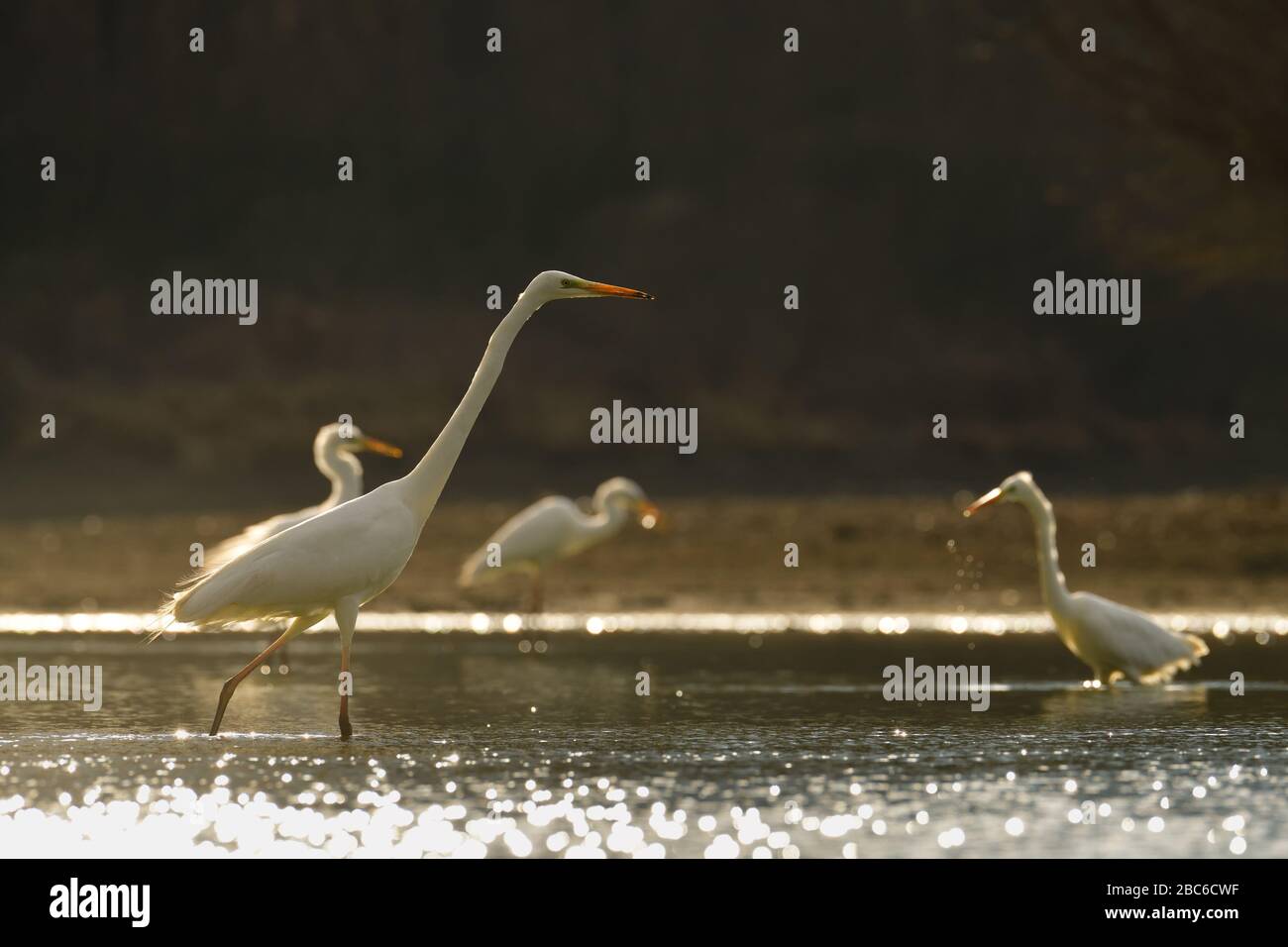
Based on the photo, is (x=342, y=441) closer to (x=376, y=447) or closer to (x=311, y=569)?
(x=376, y=447)

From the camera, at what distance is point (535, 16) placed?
49.3 metres

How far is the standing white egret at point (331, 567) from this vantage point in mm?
10055

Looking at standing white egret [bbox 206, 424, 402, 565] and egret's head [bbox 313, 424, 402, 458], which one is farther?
egret's head [bbox 313, 424, 402, 458]

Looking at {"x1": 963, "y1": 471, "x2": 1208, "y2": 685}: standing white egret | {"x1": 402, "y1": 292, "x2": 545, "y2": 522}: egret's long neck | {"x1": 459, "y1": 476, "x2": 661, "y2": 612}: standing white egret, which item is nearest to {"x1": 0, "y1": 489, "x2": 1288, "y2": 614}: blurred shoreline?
{"x1": 459, "y1": 476, "x2": 661, "y2": 612}: standing white egret

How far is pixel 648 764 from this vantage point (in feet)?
30.5

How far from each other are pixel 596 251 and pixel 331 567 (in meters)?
36.2

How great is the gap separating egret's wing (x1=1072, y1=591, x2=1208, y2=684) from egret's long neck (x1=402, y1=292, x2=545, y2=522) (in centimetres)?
406

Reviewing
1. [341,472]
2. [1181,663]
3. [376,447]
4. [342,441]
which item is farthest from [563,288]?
[342,441]

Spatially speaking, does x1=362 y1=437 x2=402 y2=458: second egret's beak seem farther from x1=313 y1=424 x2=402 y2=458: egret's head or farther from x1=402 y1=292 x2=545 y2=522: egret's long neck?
x1=402 y1=292 x2=545 y2=522: egret's long neck

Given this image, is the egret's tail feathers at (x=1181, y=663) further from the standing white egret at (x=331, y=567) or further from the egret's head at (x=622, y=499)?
the egret's head at (x=622, y=499)

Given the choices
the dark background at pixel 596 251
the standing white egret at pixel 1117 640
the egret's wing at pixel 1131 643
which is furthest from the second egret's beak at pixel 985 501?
the dark background at pixel 596 251

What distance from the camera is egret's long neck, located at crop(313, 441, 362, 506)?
1543 centimetres

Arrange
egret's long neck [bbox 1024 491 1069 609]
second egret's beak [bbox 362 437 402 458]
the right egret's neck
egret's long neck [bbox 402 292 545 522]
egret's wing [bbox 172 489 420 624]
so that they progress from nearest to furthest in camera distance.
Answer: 1. egret's wing [bbox 172 489 420 624]
2. egret's long neck [bbox 402 292 545 522]
3. egret's long neck [bbox 1024 491 1069 609]
4. second egret's beak [bbox 362 437 402 458]
5. the right egret's neck
